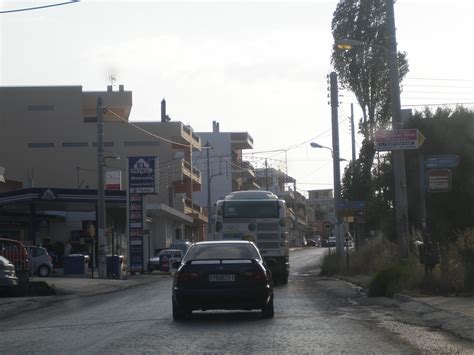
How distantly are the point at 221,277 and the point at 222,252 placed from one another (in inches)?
37.3

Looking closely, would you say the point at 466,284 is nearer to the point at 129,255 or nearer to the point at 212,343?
the point at 212,343

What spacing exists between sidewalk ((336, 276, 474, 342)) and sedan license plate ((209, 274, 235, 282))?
12.2 ft

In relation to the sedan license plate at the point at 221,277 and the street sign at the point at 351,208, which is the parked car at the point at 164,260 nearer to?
the street sign at the point at 351,208

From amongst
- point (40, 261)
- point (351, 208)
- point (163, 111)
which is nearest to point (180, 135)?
point (163, 111)

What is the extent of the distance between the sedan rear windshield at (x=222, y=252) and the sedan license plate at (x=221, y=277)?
686 mm

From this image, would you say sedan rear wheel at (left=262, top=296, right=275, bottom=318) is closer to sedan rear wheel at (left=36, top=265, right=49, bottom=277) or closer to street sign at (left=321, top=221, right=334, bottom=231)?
street sign at (left=321, top=221, right=334, bottom=231)

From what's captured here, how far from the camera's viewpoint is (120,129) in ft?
242

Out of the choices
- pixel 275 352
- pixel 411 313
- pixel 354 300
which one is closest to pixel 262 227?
pixel 354 300

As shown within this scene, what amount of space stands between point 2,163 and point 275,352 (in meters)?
62.9

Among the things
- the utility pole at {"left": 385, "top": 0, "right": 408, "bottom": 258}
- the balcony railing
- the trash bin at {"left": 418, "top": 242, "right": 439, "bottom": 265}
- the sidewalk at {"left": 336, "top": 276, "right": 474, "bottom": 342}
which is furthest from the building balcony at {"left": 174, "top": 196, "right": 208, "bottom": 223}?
A: the sidewalk at {"left": 336, "top": 276, "right": 474, "bottom": 342}

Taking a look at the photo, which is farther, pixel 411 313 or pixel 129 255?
pixel 129 255

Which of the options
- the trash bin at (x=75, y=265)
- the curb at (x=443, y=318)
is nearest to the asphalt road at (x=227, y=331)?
the curb at (x=443, y=318)

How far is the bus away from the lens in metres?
30.1

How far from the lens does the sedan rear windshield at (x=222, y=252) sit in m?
16.7
